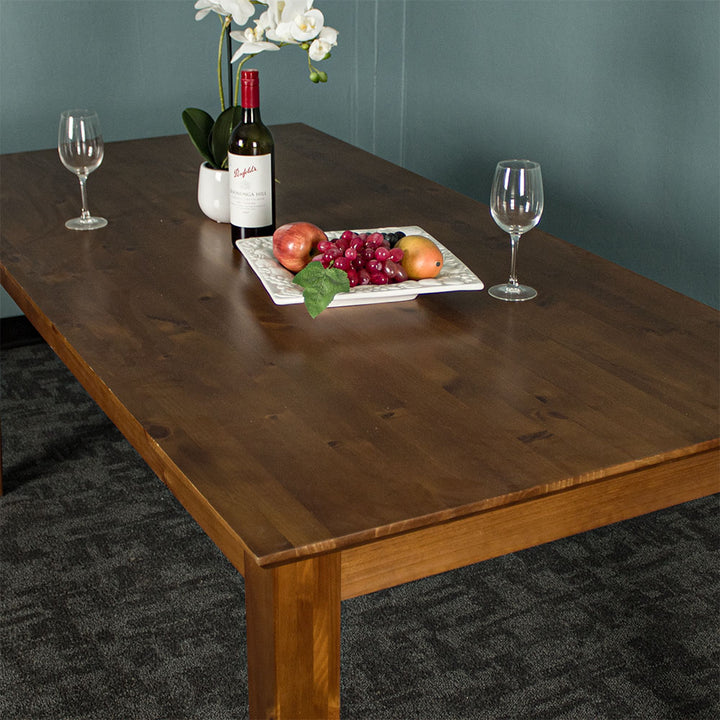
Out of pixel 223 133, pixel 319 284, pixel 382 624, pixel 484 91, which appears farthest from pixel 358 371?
pixel 484 91

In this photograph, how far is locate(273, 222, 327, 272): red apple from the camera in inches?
67.1

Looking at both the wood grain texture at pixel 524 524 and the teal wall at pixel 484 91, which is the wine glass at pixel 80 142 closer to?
the wood grain texture at pixel 524 524

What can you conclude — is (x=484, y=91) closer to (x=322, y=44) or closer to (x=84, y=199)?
(x=322, y=44)

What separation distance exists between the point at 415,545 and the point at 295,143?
1779 mm

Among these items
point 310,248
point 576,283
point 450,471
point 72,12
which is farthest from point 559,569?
point 72,12

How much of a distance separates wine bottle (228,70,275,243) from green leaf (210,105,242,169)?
0.60 feet

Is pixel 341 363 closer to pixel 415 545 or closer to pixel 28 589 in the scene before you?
pixel 415 545

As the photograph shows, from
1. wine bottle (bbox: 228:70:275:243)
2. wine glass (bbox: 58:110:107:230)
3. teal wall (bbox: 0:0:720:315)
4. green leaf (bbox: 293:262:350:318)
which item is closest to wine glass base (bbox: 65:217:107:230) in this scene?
wine glass (bbox: 58:110:107:230)

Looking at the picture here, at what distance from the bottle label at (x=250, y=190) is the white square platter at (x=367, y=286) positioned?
10 cm

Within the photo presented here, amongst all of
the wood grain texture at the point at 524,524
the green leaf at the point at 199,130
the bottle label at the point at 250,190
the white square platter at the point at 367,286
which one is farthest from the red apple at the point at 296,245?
the wood grain texture at the point at 524,524

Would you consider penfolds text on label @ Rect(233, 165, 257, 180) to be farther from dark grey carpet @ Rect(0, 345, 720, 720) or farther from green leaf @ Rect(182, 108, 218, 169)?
dark grey carpet @ Rect(0, 345, 720, 720)

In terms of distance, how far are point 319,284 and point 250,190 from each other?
366 millimetres

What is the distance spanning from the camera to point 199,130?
2.10 m

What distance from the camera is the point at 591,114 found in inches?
115
